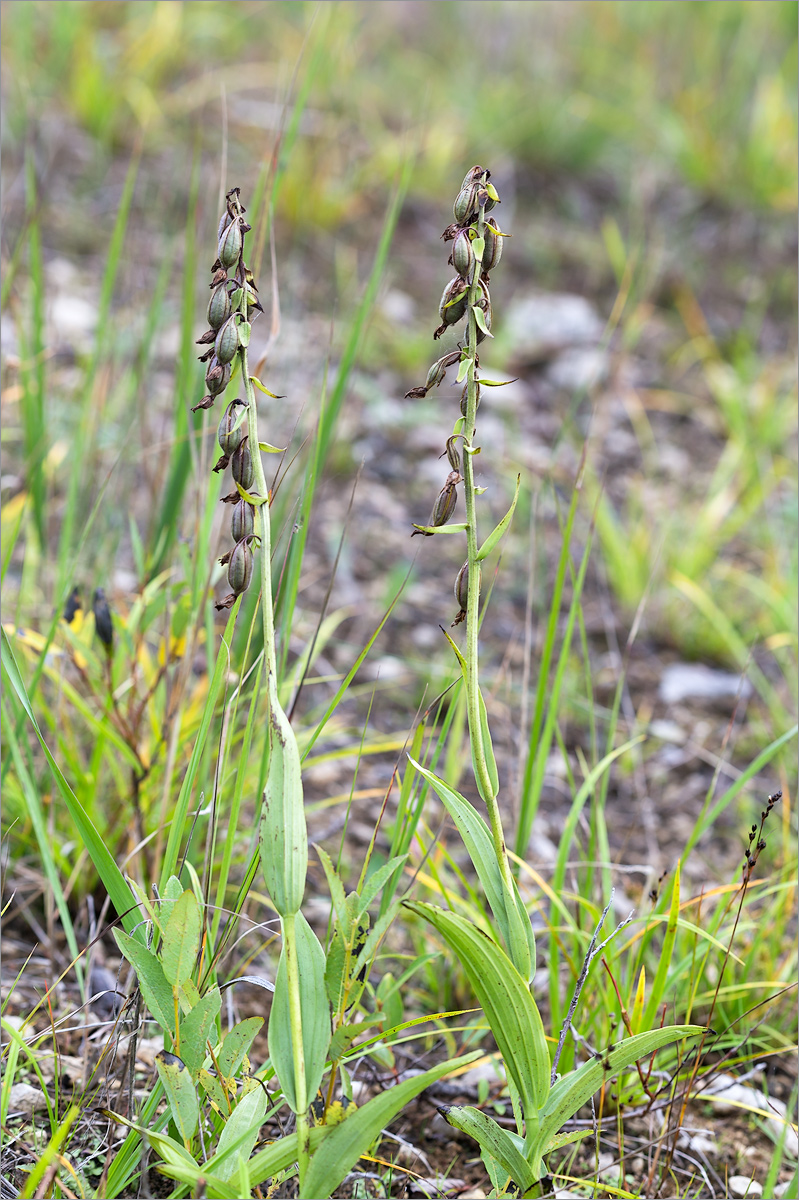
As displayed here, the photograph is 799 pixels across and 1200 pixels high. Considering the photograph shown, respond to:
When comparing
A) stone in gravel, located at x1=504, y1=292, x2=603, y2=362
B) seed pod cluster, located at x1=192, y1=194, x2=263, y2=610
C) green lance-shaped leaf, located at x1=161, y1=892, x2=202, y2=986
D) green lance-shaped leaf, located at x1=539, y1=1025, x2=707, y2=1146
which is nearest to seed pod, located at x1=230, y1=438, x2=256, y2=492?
seed pod cluster, located at x1=192, y1=194, x2=263, y2=610

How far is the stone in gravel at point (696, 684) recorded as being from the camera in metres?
2.41

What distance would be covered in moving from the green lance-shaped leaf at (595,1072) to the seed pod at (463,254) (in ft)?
2.34

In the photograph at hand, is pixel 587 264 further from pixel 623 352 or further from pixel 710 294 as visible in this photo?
pixel 623 352

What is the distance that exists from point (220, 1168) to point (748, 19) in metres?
6.03

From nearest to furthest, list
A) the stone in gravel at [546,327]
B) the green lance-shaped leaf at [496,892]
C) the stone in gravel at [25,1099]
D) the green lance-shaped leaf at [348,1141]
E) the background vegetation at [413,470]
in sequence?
the green lance-shaped leaf at [348,1141], the green lance-shaped leaf at [496,892], the stone in gravel at [25,1099], the background vegetation at [413,470], the stone in gravel at [546,327]

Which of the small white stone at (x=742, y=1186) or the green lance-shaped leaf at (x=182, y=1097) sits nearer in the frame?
the green lance-shaped leaf at (x=182, y=1097)

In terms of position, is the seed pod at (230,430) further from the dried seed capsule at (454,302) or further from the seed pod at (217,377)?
the dried seed capsule at (454,302)

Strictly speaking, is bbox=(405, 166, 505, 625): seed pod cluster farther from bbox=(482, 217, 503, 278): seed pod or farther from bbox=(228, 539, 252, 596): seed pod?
bbox=(228, 539, 252, 596): seed pod

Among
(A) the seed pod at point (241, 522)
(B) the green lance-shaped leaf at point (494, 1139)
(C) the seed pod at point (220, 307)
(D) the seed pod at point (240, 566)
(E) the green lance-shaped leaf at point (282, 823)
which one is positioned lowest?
(B) the green lance-shaped leaf at point (494, 1139)

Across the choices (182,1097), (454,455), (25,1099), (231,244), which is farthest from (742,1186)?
(231,244)

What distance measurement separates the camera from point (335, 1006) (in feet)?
3.01

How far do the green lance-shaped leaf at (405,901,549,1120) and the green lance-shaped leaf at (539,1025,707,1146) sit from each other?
0.02 m

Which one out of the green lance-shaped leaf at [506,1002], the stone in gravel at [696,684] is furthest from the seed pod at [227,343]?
the stone in gravel at [696,684]

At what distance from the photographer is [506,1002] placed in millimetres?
882
